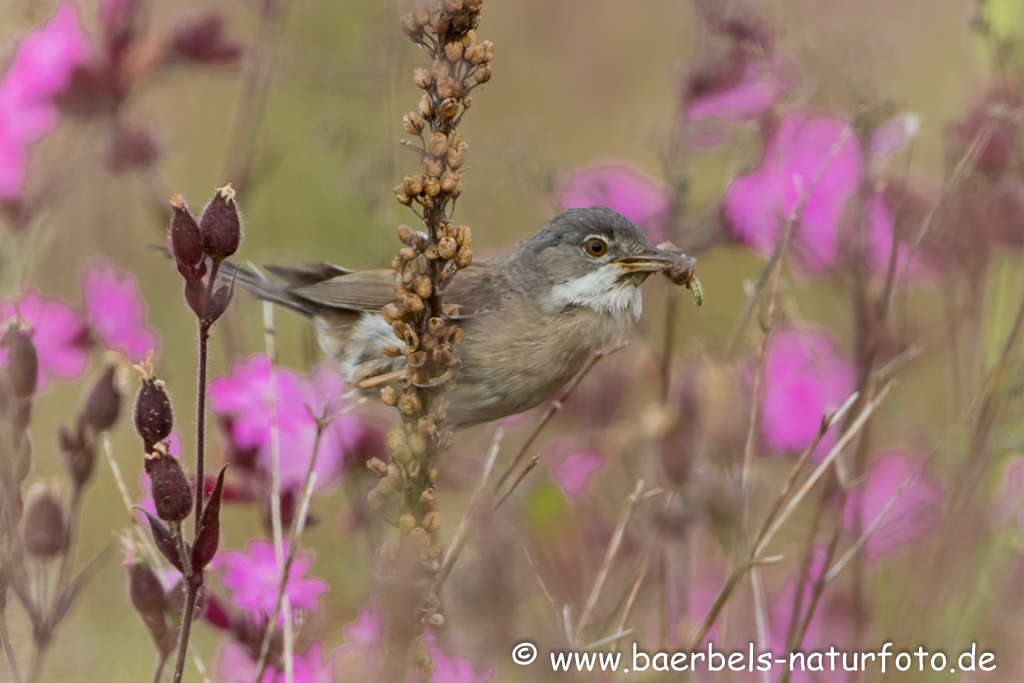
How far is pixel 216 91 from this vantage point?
5.53 meters

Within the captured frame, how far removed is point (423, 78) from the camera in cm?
141

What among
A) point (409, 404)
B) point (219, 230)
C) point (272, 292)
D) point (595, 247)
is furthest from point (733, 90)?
point (219, 230)

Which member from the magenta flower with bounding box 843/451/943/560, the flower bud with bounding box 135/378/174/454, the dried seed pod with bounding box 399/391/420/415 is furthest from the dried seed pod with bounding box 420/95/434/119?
the magenta flower with bounding box 843/451/943/560

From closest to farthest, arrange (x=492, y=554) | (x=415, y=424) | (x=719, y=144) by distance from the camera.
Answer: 1. (x=492, y=554)
2. (x=415, y=424)
3. (x=719, y=144)

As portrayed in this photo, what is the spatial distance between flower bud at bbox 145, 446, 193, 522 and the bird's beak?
1.34 metres

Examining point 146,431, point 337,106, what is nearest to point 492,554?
point 146,431

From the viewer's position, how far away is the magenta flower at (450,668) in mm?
1711

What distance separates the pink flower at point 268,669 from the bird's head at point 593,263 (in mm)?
1120

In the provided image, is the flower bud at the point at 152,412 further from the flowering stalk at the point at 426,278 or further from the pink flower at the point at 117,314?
the pink flower at the point at 117,314

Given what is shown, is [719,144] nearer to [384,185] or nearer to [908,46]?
[384,185]

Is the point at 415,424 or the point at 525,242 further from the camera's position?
the point at 525,242

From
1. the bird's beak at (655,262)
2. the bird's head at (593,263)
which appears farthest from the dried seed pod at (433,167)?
the bird's head at (593,263)

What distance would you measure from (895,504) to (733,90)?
4.22 feet

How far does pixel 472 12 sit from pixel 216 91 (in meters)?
4.46
